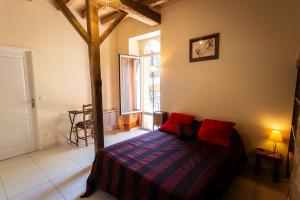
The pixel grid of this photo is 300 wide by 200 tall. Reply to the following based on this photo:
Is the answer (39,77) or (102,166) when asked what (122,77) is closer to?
(39,77)

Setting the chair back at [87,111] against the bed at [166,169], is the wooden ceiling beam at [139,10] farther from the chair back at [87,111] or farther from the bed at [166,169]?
the bed at [166,169]

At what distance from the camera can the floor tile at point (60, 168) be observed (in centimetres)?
247

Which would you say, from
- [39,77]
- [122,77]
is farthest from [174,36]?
[39,77]

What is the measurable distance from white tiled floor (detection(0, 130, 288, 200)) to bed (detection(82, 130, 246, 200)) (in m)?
0.21

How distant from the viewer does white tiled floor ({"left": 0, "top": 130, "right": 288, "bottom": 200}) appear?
2.01 metres

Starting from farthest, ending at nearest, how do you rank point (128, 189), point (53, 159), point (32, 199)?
point (53, 159) < point (32, 199) < point (128, 189)

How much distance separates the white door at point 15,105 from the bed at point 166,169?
6.78 feet

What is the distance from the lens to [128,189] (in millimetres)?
1731

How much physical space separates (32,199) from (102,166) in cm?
91

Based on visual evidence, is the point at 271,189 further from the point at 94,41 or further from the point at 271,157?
the point at 94,41

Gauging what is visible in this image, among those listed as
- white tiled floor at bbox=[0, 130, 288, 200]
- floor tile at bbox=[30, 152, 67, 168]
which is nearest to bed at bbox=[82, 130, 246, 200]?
white tiled floor at bbox=[0, 130, 288, 200]

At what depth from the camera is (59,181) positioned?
2305mm

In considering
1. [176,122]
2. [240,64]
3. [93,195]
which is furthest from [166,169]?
[240,64]

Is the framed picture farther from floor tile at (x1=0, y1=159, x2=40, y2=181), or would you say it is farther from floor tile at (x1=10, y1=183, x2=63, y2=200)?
floor tile at (x1=0, y1=159, x2=40, y2=181)
